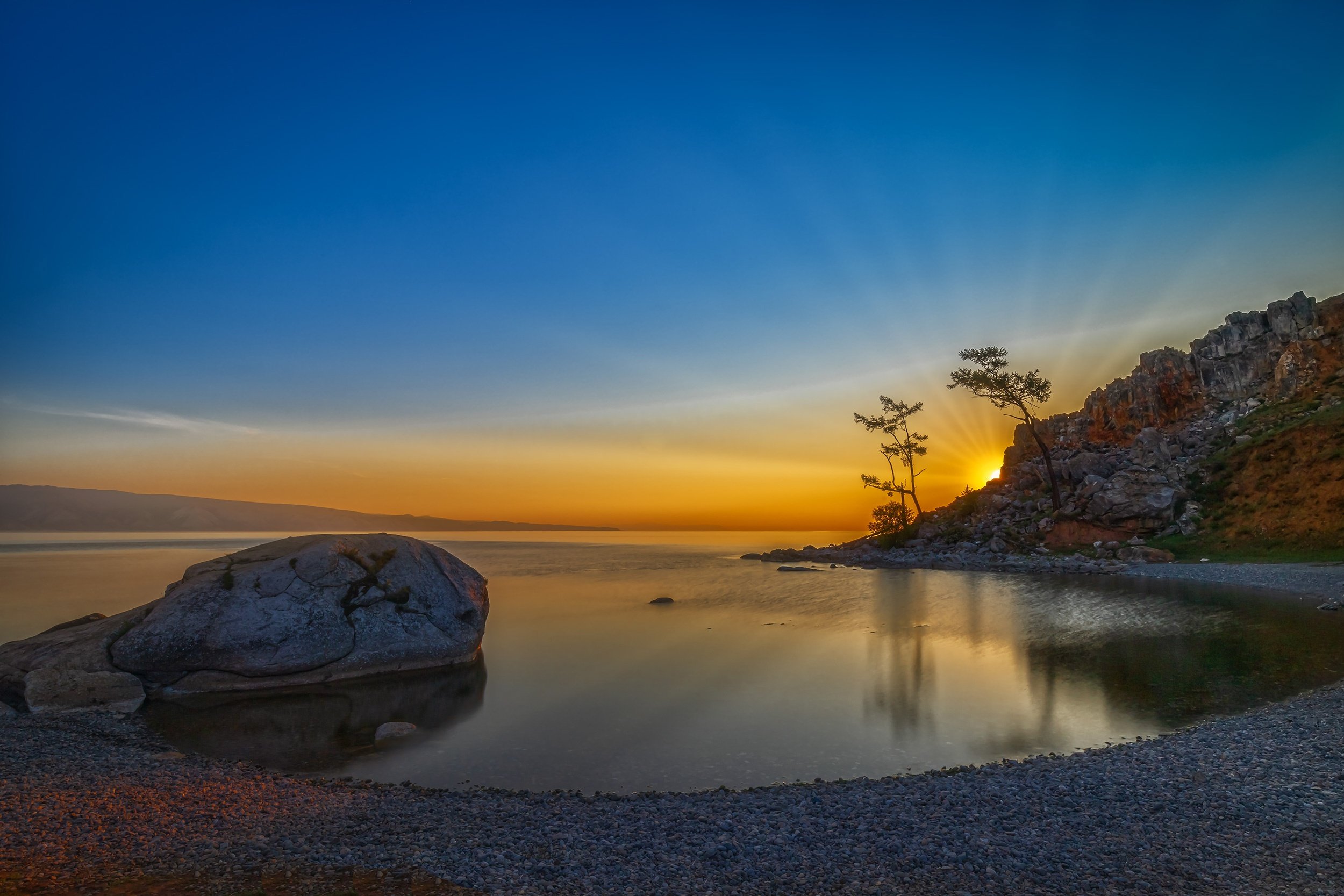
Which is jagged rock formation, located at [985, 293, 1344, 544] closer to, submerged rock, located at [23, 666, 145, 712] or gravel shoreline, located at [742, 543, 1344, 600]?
gravel shoreline, located at [742, 543, 1344, 600]

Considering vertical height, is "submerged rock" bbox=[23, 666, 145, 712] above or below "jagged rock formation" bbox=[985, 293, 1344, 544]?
below

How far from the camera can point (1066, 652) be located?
2234cm

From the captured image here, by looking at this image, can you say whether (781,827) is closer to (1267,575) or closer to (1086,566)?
(1267,575)

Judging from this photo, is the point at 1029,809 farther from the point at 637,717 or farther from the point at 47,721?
the point at 47,721

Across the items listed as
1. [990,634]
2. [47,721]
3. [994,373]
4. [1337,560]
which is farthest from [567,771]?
[994,373]

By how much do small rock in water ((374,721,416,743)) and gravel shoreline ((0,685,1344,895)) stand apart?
2.89 metres

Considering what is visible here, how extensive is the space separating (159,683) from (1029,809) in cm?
2263

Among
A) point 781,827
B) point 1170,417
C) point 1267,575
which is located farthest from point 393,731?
point 1170,417

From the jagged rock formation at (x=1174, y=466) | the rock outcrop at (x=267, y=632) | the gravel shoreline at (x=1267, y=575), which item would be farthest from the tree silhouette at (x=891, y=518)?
the rock outcrop at (x=267, y=632)

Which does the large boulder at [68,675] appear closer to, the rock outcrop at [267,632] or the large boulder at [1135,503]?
the rock outcrop at [267,632]

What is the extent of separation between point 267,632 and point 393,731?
759 cm

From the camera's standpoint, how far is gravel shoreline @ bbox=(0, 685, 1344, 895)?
7.26 meters

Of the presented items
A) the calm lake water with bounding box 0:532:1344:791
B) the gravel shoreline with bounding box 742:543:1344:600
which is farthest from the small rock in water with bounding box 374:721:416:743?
the gravel shoreline with bounding box 742:543:1344:600

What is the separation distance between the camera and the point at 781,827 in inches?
353
